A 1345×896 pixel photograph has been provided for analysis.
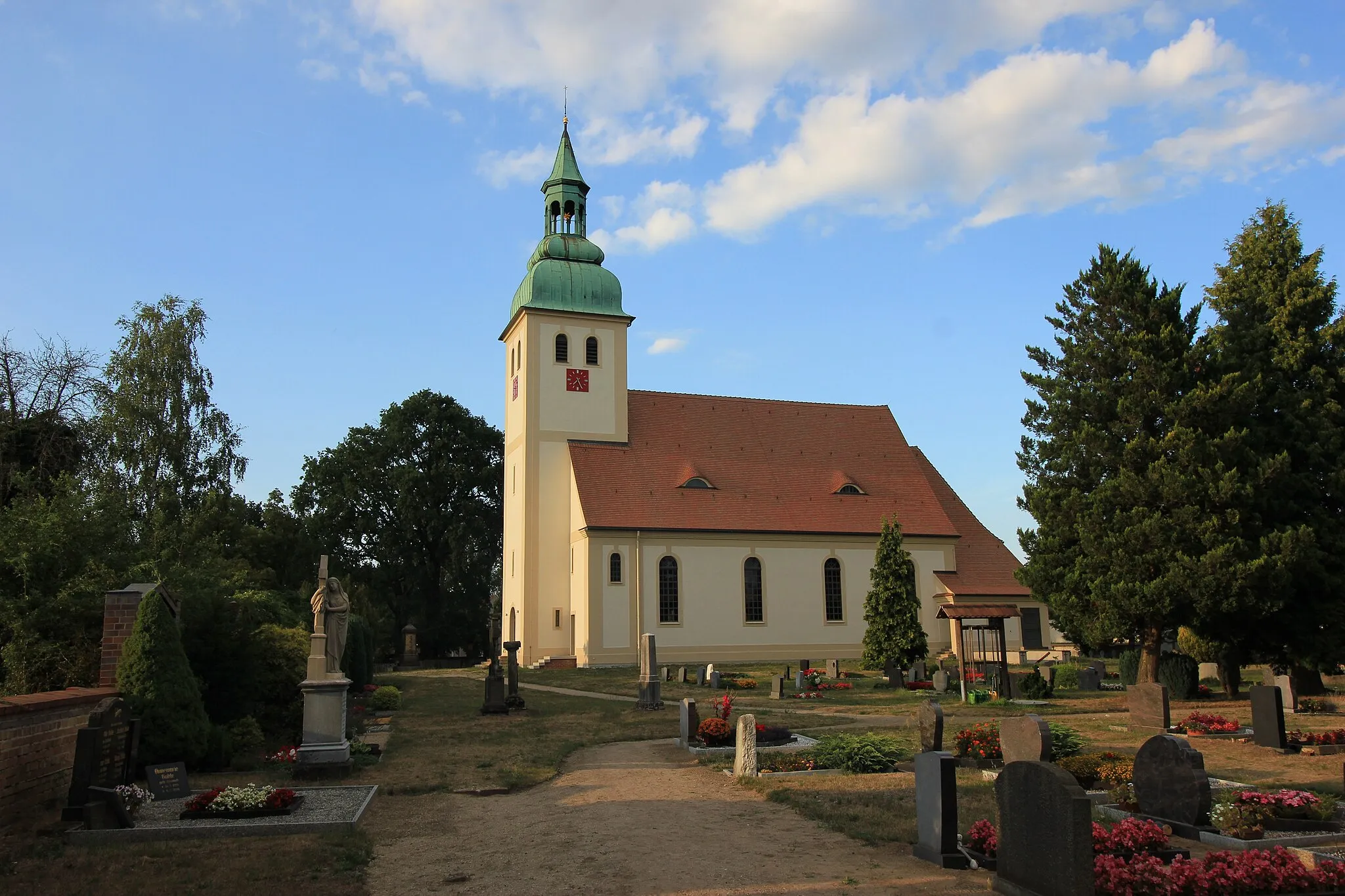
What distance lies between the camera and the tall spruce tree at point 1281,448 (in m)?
20.1

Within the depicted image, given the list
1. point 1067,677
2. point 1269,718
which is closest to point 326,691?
point 1269,718

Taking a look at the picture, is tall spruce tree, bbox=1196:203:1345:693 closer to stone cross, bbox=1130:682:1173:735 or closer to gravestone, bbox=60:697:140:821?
stone cross, bbox=1130:682:1173:735

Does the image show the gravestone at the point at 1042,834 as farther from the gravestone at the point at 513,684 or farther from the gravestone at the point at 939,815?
the gravestone at the point at 513,684

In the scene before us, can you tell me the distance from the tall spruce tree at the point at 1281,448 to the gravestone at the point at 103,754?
19241 millimetres

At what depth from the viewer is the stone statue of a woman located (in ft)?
47.0

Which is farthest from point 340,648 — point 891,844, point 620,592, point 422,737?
point 620,592

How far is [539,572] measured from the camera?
39156 millimetres

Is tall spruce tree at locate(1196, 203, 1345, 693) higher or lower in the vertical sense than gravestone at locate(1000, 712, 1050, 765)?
higher

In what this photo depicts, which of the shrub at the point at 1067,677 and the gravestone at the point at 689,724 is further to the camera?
the shrub at the point at 1067,677

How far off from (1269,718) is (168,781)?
15.1 m

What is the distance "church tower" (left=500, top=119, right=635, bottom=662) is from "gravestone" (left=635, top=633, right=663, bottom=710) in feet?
48.4

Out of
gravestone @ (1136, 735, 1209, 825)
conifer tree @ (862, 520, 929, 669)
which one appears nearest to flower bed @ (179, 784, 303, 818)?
gravestone @ (1136, 735, 1209, 825)

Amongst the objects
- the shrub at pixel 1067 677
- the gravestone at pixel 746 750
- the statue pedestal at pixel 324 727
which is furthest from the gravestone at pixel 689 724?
the shrub at pixel 1067 677

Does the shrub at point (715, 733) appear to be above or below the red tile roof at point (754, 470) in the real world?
below
